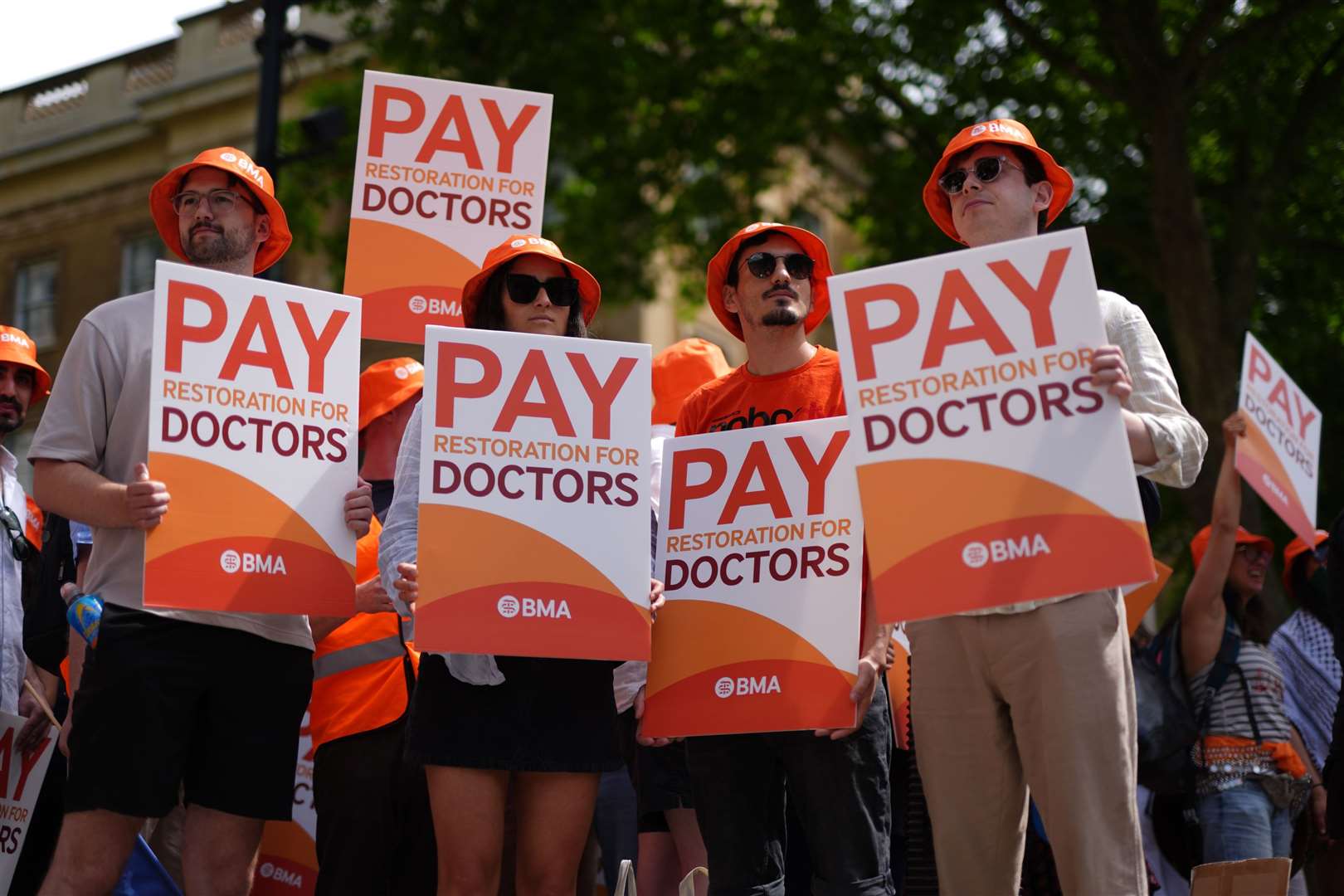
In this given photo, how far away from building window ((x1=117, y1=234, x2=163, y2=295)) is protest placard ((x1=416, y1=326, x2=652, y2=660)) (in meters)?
25.3

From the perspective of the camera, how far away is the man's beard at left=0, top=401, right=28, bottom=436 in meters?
5.60

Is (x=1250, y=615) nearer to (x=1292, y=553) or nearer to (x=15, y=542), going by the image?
(x=1292, y=553)

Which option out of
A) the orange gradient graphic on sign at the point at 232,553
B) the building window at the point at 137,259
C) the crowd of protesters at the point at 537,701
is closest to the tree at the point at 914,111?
the crowd of protesters at the point at 537,701

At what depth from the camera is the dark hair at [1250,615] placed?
6.60 m

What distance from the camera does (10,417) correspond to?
18.5 feet

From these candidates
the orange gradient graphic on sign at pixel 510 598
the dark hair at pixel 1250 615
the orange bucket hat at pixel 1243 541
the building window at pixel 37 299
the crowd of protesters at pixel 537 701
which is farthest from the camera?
the building window at pixel 37 299

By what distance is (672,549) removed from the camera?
4371 mm

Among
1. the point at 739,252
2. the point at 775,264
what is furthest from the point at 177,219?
the point at 775,264

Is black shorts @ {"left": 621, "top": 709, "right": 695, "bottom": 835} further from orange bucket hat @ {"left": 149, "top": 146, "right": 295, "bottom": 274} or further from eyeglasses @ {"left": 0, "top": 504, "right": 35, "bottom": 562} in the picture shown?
eyeglasses @ {"left": 0, "top": 504, "right": 35, "bottom": 562}

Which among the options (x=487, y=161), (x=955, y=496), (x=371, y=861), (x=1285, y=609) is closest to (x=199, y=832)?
(x=371, y=861)

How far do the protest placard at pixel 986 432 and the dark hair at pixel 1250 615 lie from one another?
126 inches

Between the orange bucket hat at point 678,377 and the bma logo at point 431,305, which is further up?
the bma logo at point 431,305

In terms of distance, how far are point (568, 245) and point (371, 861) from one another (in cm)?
1209

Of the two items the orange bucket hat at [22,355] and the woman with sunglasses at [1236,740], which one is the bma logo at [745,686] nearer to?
the woman with sunglasses at [1236,740]
